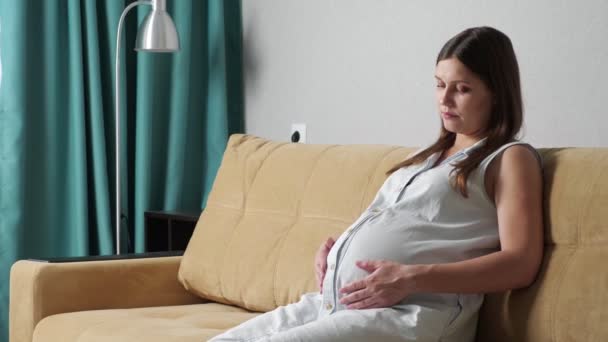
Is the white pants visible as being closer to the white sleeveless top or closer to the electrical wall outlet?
the white sleeveless top

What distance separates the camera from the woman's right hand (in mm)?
1923

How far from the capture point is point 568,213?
1608 millimetres

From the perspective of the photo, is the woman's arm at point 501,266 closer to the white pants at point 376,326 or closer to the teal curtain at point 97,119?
the white pants at point 376,326

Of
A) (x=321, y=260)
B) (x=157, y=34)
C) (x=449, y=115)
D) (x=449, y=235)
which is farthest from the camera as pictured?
(x=157, y=34)

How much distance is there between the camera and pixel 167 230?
3445 mm

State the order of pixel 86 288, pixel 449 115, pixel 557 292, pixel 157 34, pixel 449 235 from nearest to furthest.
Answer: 1. pixel 557 292
2. pixel 449 235
3. pixel 449 115
4. pixel 86 288
5. pixel 157 34

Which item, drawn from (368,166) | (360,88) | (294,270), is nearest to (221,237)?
(294,270)

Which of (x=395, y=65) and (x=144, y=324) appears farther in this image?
(x=395, y=65)

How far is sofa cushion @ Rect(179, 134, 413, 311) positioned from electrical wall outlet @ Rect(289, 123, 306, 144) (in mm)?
592

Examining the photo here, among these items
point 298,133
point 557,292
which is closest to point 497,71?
point 557,292

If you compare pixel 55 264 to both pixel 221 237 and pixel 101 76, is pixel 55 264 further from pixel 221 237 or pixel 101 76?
pixel 101 76

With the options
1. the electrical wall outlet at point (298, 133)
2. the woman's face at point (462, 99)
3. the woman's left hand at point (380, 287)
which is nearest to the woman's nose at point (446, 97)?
the woman's face at point (462, 99)

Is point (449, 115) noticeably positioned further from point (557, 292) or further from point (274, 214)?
point (274, 214)

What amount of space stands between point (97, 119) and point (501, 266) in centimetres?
205
